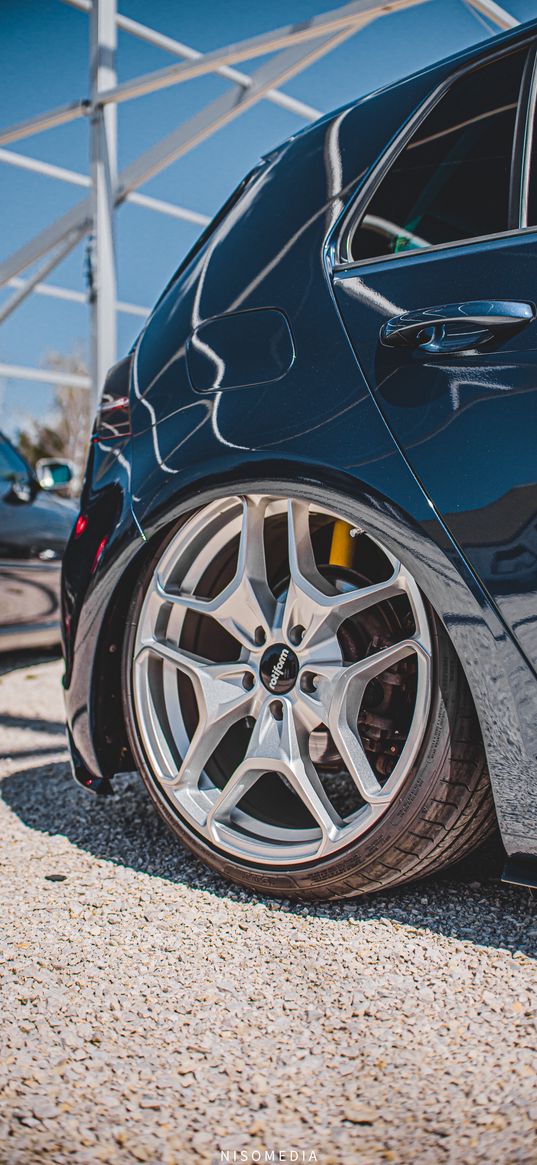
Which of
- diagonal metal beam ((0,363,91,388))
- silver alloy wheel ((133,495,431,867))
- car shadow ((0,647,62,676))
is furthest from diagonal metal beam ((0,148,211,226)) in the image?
silver alloy wheel ((133,495,431,867))

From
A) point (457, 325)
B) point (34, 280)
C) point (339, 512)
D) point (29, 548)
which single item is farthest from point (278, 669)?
point (34, 280)

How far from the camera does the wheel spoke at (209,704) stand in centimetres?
189

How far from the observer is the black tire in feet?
5.20

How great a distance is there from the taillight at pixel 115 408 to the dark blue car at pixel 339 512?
0.03 feet

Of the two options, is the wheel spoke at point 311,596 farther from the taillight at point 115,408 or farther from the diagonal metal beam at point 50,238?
the diagonal metal beam at point 50,238

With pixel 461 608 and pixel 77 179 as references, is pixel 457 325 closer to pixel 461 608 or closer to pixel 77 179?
pixel 461 608

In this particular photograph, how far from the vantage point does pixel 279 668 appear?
1818mm

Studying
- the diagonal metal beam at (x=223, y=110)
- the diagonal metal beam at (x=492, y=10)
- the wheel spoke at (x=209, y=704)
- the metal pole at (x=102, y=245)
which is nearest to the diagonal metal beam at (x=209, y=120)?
the diagonal metal beam at (x=223, y=110)

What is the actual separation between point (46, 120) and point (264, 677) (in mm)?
6523

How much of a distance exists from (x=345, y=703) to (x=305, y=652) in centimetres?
14

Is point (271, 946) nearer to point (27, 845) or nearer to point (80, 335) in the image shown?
point (27, 845)

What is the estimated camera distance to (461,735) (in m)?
1.58

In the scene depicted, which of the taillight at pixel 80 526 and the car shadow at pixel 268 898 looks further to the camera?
the taillight at pixel 80 526

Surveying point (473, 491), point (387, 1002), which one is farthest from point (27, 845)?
point (473, 491)
